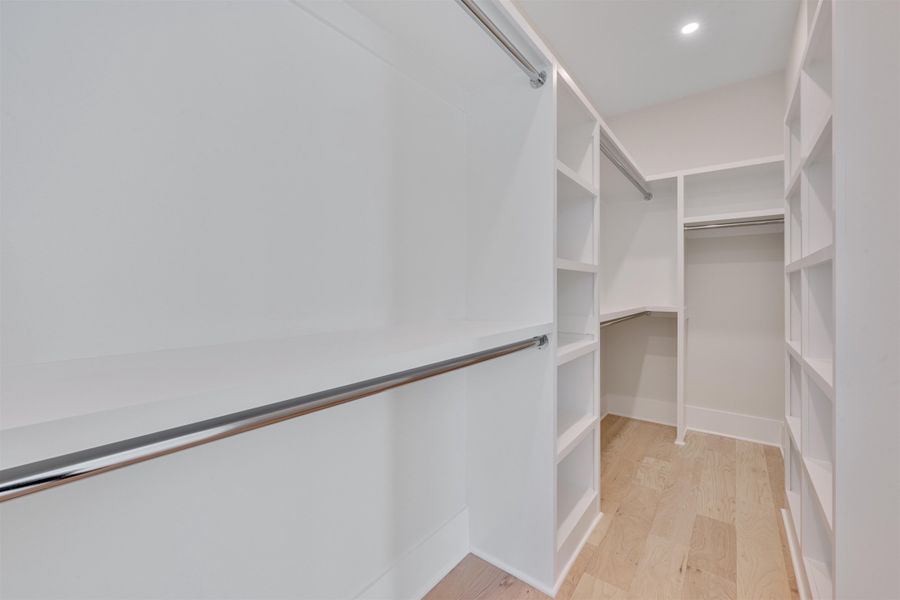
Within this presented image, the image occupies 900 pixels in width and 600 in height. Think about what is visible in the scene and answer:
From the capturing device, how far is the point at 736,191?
246 cm

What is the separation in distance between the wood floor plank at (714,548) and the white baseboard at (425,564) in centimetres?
84

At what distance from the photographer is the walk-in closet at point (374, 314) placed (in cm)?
60

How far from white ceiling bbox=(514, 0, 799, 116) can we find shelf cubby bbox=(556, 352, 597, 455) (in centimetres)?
170

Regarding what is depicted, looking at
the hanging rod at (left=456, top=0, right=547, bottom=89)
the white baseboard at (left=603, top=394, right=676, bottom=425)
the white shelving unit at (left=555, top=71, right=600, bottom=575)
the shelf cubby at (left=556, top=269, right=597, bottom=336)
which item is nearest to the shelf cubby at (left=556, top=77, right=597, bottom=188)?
the white shelving unit at (left=555, top=71, right=600, bottom=575)

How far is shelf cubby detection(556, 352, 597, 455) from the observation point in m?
1.67

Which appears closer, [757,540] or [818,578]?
[818,578]

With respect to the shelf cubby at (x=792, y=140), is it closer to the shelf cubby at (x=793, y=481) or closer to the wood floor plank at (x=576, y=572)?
the shelf cubby at (x=793, y=481)

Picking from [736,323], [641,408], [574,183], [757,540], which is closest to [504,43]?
[574,183]

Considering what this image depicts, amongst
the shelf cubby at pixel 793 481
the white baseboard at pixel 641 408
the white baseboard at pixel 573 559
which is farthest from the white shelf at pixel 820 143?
the white baseboard at pixel 641 408

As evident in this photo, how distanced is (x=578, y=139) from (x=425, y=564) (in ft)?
5.63

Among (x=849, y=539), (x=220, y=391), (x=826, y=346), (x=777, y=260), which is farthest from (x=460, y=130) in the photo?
(x=777, y=260)

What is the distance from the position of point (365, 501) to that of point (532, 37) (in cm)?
139

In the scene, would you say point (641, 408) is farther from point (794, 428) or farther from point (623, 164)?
point (623, 164)

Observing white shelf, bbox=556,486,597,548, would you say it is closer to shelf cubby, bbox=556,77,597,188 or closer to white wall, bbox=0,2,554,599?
white wall, bbox=0,2,554,599
